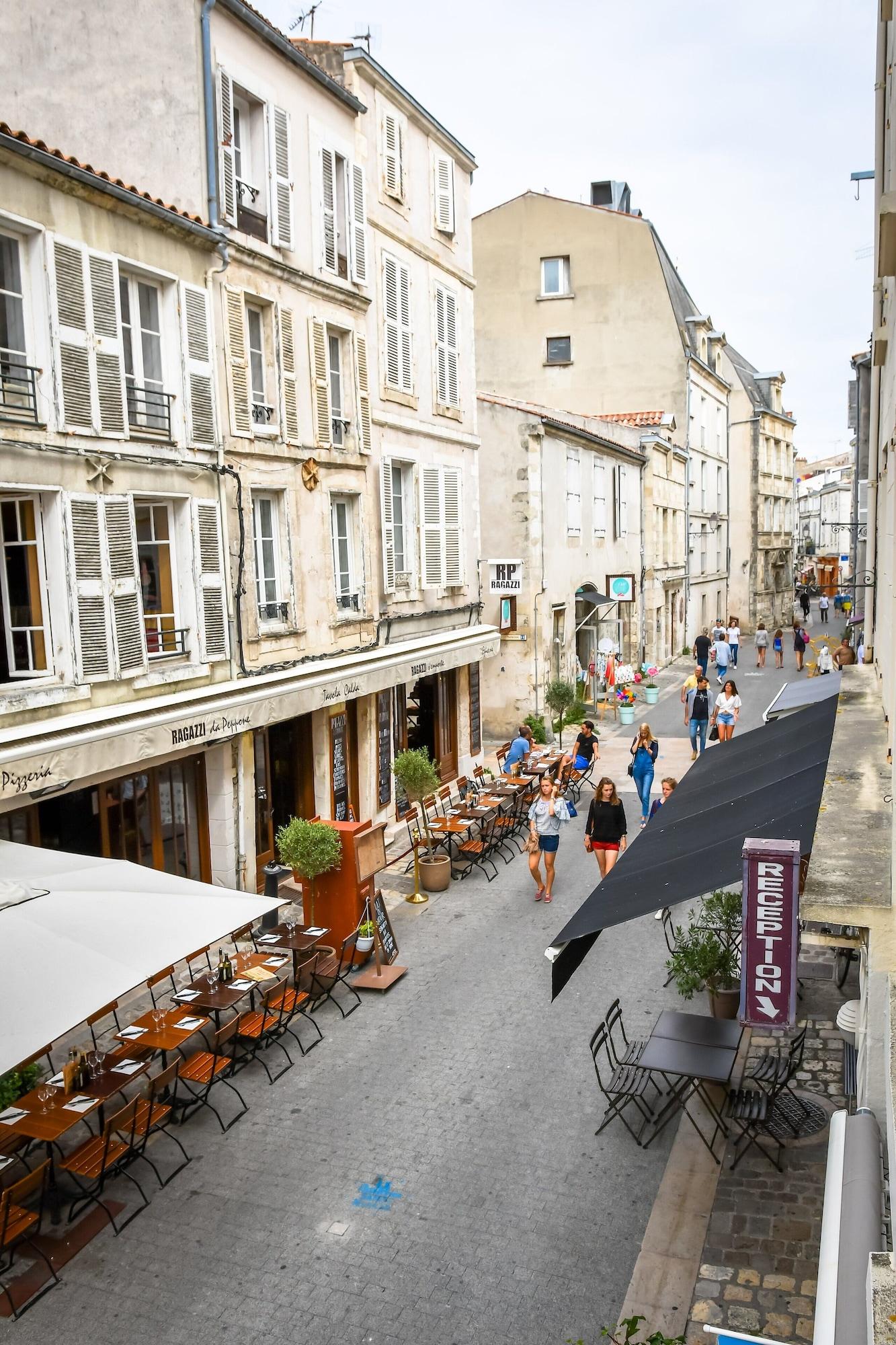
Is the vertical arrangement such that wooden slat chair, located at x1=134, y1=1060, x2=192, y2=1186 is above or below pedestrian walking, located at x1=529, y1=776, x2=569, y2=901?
below

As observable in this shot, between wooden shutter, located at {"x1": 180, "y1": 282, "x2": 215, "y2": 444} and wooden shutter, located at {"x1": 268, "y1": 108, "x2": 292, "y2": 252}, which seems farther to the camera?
wooden shutter, located at {"x1": 268, "y1": 108, "x2": 292, "y2": 252}

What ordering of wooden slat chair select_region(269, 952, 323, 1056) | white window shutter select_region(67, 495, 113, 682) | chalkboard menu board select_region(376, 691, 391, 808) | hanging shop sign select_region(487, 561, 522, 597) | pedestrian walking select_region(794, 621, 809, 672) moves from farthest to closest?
pedestrian walking select_region(794, 621, 809, 672) < hanging shop sign select_region(487, 561, 522, 597) < chalkboard menu board select_region(376, 691, 391, 808) < white window shutter select_region(67, 495, 113, 682) < wooden slat chair select_region(269, 952, 323, 1056)

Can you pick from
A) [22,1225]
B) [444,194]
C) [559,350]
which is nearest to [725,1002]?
[22,1225]

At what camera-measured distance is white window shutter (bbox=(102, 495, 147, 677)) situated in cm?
1034

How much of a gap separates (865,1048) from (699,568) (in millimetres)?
35864

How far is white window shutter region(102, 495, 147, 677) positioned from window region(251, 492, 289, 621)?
2.39m

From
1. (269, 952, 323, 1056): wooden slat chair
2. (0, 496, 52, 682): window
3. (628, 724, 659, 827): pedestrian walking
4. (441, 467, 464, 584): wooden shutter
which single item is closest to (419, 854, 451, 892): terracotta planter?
(628, 724, 659, 827): pedestrian walking

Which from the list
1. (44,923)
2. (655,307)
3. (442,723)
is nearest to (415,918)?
(44,923)

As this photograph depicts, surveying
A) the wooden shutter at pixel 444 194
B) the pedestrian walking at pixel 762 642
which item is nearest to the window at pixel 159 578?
the wooden shutter at pixel 444 194

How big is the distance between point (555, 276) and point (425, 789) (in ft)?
74.2

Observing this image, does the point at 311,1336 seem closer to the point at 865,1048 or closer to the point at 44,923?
the point at 44,923

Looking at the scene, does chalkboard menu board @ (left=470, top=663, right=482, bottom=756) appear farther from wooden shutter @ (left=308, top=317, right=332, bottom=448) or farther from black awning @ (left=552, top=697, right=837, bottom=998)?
black awning @ (left=552, top=697, right=837, bottom=998)

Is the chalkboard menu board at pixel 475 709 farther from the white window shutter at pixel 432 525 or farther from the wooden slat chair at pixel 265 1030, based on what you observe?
the wooden slat chair at pixel 265 1030

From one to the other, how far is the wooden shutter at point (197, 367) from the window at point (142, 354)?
0.25 meters
